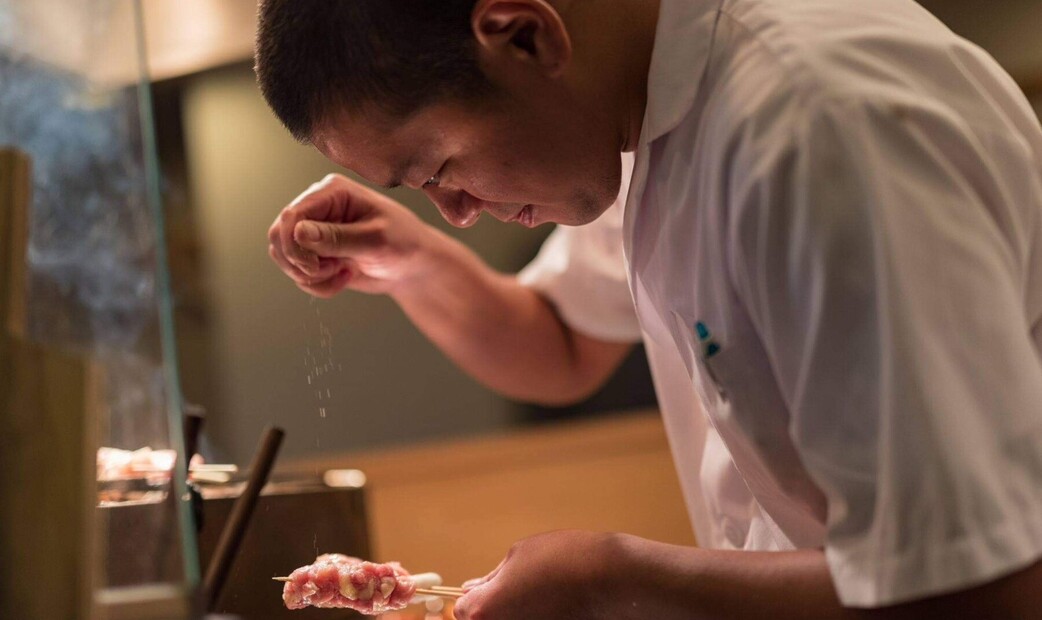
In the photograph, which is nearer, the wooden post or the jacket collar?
the wooden post

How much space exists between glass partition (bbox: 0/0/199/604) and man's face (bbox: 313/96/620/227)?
0.26 m

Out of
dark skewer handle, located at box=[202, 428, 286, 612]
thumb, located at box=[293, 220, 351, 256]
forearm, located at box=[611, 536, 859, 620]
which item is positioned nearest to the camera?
forearm, located at box=[611, 536, 859, 620]

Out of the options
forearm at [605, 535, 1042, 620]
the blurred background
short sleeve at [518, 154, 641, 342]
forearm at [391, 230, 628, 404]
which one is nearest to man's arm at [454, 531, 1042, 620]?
forearm at [605, 535, 1042, 620]

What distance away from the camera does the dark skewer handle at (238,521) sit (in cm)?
95

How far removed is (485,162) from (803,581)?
0.44m

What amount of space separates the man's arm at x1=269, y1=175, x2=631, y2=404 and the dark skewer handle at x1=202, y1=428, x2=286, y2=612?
26 centimetres

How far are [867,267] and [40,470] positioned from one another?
1.74ft

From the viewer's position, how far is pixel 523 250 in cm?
312

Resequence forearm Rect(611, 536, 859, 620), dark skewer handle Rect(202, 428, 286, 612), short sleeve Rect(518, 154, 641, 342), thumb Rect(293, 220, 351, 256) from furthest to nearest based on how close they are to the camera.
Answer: short sleeve Rect(518, 154, 641, 342) → thumb Rect(293, 220, 351, 256) → dark skewer handle Rect(202, 428, 286, 612) → forearm Rect(611, 536, 859, 620)

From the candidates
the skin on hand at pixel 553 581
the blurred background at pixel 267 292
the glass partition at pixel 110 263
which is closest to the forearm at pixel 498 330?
the blurred background at pixel 267 292

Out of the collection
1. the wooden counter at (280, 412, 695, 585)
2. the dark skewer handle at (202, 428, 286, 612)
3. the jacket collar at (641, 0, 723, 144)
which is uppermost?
the jacket collar at (641, 0, 723, 144)

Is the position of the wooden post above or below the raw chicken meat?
above

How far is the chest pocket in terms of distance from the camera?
0.82 m

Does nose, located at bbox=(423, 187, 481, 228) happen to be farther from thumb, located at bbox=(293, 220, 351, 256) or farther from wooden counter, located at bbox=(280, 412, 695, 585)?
wooden counter, located at bbox=(280, 412, 695, 585)
